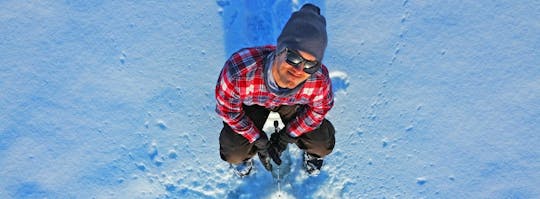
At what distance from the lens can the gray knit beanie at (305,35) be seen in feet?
5.54

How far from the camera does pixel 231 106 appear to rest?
219 cm

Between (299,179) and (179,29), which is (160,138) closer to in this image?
(179,29)

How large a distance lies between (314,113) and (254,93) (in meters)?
0.39

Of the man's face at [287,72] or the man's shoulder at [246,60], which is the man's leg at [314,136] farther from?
the man's face at [287,72]

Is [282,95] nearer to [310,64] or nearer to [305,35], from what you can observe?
[310,64]

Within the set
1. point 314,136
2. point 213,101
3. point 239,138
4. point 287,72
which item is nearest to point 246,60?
point 287,72

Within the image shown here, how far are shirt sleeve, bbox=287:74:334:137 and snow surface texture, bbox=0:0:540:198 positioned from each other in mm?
651

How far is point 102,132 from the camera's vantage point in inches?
120

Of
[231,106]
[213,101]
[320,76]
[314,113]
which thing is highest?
[320,76]

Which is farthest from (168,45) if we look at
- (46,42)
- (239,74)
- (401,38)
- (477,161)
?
(477,161)

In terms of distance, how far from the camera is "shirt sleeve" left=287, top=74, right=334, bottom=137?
218cm

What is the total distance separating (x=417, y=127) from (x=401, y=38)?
0.70m

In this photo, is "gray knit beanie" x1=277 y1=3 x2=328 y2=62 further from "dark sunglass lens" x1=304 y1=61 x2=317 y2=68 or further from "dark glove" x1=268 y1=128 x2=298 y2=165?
"dark glove" x1=268 y1=128 x2=298 y2=165

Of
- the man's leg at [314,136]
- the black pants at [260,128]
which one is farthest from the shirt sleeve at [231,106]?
the man's leg at [314,136]
